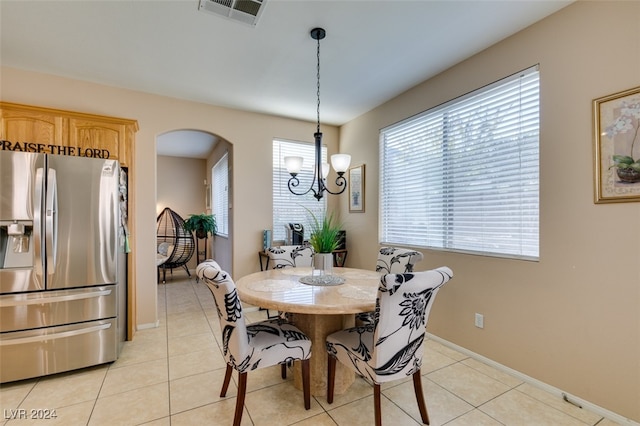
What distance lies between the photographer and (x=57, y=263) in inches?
88.8

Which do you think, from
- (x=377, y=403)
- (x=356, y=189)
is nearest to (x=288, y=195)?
(x=356, y=189)

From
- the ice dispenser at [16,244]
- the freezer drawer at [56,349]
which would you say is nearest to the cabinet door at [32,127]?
the ice dispenser at [16,244]

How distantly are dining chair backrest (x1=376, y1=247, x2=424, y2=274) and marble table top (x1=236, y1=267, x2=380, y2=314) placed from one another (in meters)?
0.25

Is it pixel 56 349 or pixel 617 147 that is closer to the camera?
pixel 617 147

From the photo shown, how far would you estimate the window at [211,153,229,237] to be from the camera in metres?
4.96

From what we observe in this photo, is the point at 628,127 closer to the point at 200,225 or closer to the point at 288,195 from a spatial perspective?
the point at 288,195

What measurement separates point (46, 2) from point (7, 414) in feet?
8.96

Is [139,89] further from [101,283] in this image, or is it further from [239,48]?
[101,283]

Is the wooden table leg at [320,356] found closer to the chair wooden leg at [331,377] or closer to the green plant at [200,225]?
the chair wooden leg at [331,377]

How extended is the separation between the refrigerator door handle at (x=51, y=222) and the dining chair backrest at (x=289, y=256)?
1739mm

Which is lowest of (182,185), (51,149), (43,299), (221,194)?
(43,299)

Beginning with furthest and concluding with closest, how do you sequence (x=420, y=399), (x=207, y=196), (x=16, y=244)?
1. (x=207, y=196)
2. (x=16, y=244)
3. (x=420, y=399)

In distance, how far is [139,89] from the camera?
128 inches

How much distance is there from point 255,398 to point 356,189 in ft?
9.40
